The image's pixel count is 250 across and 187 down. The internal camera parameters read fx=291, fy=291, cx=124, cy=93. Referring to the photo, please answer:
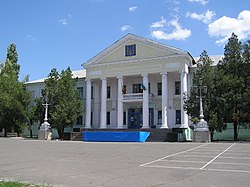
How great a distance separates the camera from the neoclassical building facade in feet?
121

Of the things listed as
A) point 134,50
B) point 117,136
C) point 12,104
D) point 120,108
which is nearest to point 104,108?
point 120,108

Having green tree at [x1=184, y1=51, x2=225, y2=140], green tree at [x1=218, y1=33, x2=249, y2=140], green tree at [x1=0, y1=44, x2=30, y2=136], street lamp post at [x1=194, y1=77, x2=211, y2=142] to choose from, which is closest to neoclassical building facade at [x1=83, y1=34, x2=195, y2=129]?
green tree at [x1=184, y1=51, x2=225, y2=140]

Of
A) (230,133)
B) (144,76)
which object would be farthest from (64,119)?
(230,133)

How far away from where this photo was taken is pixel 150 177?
7.95 m

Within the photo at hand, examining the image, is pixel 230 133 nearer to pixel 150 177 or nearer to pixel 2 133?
pixel 150 177

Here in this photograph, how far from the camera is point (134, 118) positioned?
136ft

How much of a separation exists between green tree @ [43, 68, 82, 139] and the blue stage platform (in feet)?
18.8

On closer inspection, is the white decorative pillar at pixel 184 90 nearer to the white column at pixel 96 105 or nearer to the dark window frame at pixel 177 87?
the dark window frame at pixel 177 87

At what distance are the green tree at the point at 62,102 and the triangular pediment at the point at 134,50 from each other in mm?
4327

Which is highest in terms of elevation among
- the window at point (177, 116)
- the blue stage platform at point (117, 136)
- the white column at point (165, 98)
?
the white column at point (165, 98)

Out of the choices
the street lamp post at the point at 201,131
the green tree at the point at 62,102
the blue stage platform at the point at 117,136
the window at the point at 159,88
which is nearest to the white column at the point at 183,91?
the window at the point at 159,88

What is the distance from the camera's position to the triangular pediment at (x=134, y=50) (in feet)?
125

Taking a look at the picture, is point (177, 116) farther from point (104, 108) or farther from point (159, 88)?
point (104, 108)

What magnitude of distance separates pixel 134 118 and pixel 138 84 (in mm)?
5008
